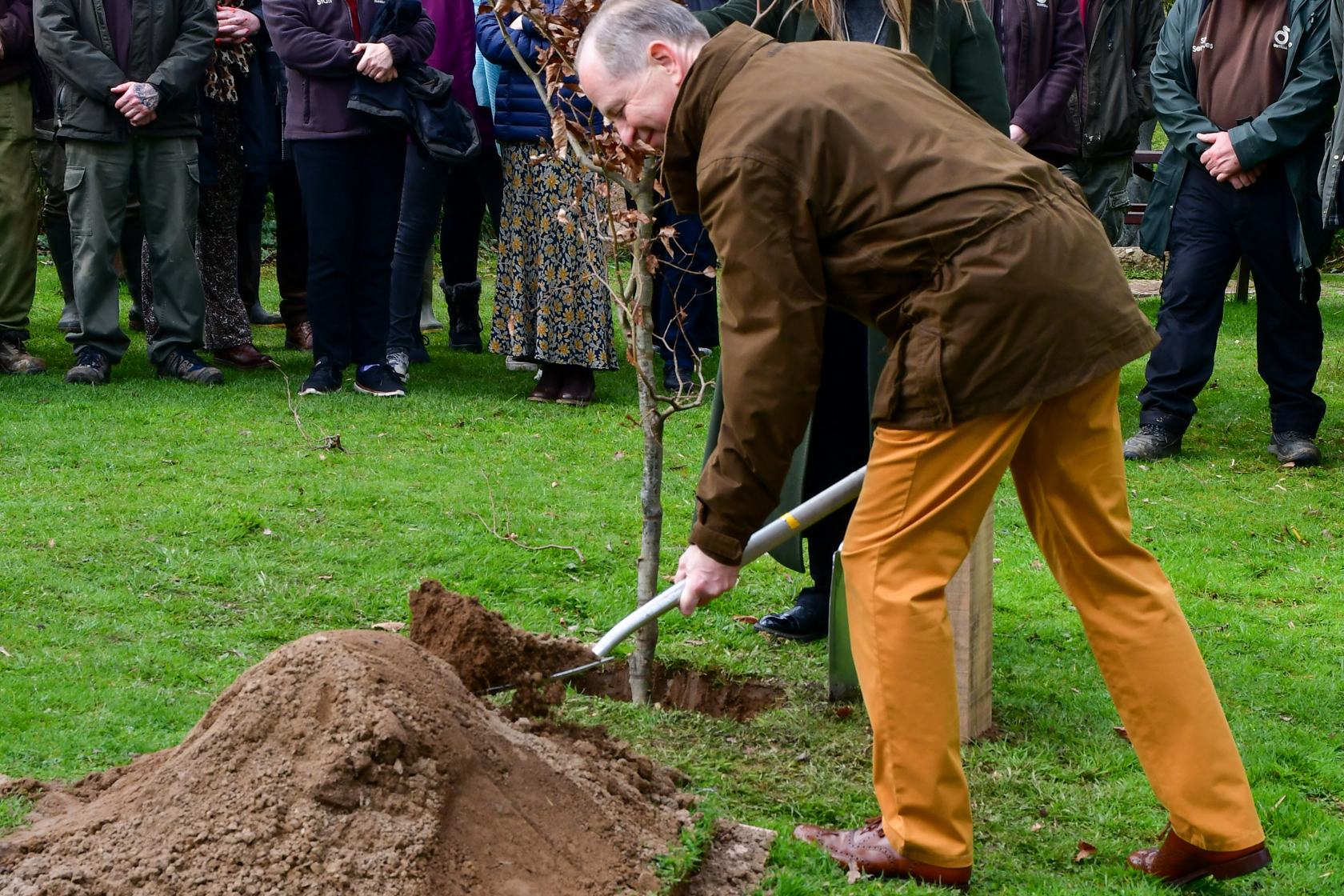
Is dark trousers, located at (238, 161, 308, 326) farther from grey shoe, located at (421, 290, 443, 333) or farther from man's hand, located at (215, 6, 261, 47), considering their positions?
grey shoe, located at (421, 290, 443, 333)

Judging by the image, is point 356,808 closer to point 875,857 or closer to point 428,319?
point 875,857

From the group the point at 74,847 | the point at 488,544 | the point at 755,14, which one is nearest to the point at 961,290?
the point at 755,14

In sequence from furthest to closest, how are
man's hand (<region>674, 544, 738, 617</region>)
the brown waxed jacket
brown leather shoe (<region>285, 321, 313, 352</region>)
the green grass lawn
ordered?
brown leather shoe (<region>285, 321, 313, 352</region>) < the green grass lawn < man's hand (<region>674, 544, 738, 617</region>) < the brown waxed jacket

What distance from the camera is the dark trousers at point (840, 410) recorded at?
4281 millimetres

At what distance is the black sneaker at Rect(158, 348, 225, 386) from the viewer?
8.10 meters

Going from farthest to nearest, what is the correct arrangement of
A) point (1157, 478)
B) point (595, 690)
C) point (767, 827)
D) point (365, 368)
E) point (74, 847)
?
point (365, 368)
point (1157, 478)
point (595, 690)
point (767, 827)
point (74, 847)

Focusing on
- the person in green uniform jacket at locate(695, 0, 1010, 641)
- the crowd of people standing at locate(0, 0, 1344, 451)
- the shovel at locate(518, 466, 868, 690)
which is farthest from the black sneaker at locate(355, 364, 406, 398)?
the shovel at locate(518, 466, 868, 690)

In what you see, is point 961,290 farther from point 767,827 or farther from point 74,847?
point 74,847

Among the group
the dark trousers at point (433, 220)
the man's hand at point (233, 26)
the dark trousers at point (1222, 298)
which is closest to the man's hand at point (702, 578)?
the dark trousers at point (1222, 298)

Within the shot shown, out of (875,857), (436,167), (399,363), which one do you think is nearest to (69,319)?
(399,363)

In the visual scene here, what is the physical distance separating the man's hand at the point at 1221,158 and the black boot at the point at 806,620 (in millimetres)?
3707

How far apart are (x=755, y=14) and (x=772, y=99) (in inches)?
62.9

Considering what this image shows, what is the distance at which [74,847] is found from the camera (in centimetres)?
286

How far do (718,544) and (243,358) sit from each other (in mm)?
6595
